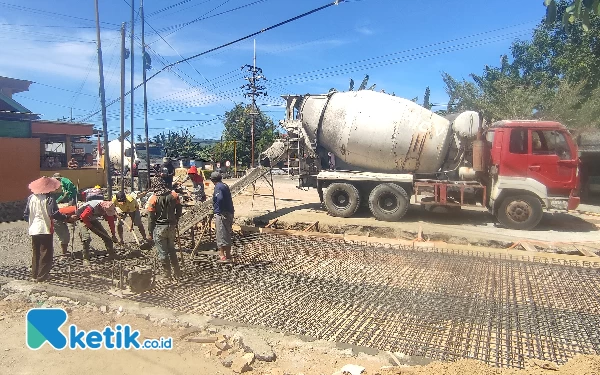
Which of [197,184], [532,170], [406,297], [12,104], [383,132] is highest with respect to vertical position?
[12,104]

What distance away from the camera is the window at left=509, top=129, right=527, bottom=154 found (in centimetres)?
849

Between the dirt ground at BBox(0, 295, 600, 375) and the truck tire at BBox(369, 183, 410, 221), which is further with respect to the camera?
the truck tire at BBox(369, 183, 410, 221)

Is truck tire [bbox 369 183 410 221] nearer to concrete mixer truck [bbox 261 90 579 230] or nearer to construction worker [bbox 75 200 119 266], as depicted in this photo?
concrete mixer truck [bbox 261 90 579 230]

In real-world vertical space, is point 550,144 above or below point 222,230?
above

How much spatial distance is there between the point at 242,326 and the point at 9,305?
108 inches

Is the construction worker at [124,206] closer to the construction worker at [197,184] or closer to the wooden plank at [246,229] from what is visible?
the wooden plank at [246,229]

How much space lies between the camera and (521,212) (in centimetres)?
855

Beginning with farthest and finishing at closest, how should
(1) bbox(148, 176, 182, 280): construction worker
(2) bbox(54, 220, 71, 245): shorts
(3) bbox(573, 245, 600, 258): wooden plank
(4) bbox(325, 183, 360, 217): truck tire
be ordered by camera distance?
(4) bbox(325, 183, 360, 217): truck tire < (3) bbox(573, 245, 600, 258): wooden plank < (2) bbox(54, 220, 71, 245): shorts < (1) bbox(148, 176, 182, 280): construction worker

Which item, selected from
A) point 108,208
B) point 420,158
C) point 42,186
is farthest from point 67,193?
point 420,158

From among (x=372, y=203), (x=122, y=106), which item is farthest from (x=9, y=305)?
(x=122, y=106)

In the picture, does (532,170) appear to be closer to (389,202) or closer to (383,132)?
(389,202)

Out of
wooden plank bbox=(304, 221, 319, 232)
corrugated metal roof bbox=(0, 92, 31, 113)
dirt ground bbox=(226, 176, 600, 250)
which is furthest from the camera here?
corrugated metal roof bbox=(0, 92, 31, 113)

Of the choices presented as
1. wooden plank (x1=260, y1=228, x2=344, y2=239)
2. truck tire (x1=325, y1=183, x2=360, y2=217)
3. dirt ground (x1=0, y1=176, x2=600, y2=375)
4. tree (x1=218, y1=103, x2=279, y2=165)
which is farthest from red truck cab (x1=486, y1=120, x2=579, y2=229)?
→ tree (x1=218, y1=103, x2=279, y2=165)

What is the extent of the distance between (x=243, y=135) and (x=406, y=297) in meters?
25.1
